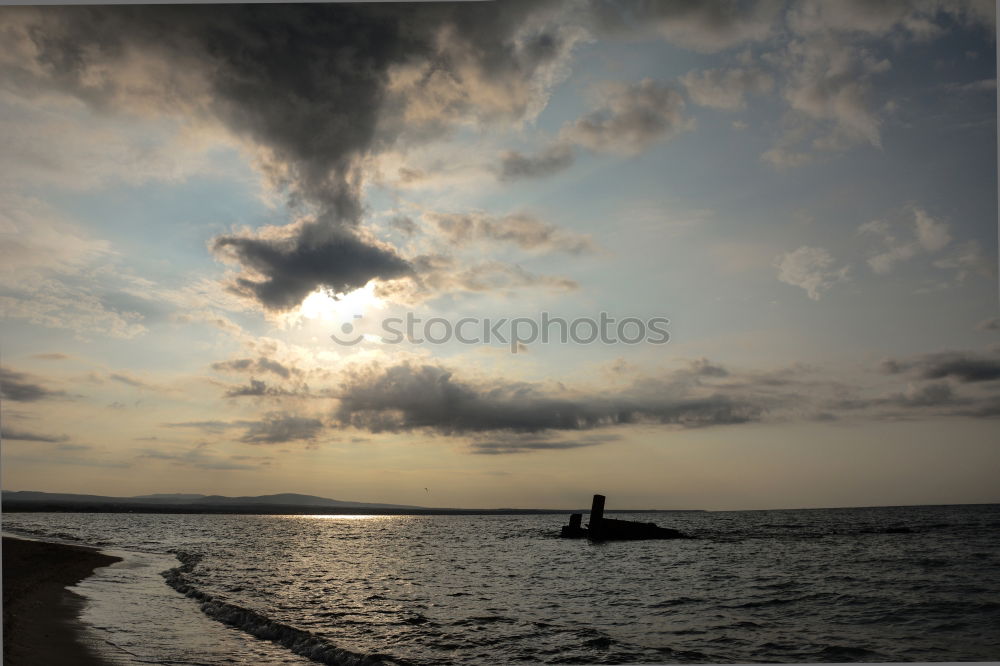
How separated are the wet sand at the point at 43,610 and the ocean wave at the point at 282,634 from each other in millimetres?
2871

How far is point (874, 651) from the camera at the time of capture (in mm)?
12648

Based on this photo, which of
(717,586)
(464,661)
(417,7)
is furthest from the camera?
(717,586)

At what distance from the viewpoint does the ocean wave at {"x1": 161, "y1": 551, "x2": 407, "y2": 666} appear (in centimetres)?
1153

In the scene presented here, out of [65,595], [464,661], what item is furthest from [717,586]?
[65,595]

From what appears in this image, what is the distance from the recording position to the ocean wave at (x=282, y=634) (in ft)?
37.8

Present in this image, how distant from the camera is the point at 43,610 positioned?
13.5 m

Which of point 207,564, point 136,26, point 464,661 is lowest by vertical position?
point 207,564

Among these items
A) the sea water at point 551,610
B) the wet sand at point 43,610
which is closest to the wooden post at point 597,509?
the sea water at point 551,610

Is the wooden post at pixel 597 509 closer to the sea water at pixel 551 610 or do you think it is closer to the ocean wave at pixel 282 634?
the sea water at pixel 551 610

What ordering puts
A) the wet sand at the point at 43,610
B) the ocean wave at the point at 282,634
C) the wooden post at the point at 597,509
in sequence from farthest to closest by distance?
1. the wooden post at the point at 597,509
2. the ocean wave at the point at 282,634
3. the wet sand at the point at 43,610

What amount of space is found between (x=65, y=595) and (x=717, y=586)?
63.1 ft

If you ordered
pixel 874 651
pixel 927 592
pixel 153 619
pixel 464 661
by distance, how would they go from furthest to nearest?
1. pixel 927 592
2. pixel 153 619
3. pixel 874 651
4. pixel 464 661

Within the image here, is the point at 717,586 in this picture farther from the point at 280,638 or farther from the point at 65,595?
the point at 65,595

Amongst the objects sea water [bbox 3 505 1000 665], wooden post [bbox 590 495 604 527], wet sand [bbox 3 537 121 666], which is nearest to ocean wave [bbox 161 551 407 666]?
sea water [bbox 3 505 1000 665]
